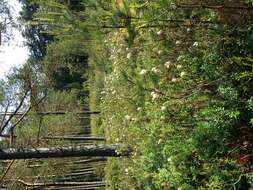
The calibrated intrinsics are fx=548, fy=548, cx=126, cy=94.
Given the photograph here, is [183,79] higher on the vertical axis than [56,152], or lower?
lower

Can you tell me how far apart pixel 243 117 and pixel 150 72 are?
111 centimetres

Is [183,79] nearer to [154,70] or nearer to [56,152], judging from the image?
[154,70]

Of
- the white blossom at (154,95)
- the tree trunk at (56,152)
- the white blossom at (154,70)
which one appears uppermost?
the tree trunk at (56,152)

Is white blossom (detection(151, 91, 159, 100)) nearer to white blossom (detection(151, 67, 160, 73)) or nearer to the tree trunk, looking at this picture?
white blossom (detection(151, 67, 160, 73))

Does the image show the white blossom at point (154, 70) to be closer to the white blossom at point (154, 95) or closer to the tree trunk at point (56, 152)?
the white blossom at point (154, 95)

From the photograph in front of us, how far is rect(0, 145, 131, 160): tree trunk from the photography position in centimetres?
916

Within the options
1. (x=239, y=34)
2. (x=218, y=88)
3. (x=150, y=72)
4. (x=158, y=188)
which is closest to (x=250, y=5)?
(x=239, y=34)

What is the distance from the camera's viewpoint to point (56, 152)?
368 inches

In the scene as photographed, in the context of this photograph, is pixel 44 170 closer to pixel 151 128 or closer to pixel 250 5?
pixel 151 128

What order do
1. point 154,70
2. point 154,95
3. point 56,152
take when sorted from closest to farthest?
1. point 154,95
2. point 154,70
3. point 56,152

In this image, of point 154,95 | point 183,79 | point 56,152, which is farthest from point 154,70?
point 56,152

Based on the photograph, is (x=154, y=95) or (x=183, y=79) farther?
(x=154, y=95)

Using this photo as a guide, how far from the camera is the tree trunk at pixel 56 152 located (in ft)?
30.1

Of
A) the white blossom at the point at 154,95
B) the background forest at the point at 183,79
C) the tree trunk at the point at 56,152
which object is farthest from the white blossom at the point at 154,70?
the tree trunk at the point at 56,152
